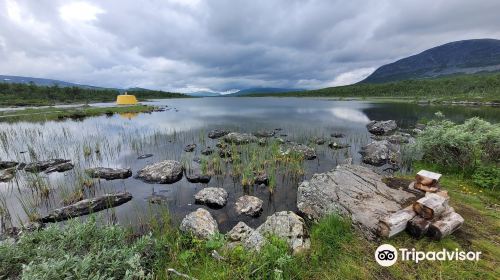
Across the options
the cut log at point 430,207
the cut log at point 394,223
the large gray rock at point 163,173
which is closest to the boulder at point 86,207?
the large gray rock at point 163,173

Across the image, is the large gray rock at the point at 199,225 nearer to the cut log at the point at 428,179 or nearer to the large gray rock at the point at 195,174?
the large gray rock at the point at 195,174

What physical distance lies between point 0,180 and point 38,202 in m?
5.63

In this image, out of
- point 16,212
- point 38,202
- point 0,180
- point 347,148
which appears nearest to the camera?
point 16,212

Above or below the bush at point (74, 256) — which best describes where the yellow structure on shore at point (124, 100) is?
above

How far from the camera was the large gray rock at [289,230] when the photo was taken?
22.5 feet

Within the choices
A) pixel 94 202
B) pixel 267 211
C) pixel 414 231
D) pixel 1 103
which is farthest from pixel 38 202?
pixel 1 103

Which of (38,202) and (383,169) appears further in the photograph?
(383,169)

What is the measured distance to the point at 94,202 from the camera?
10.7 meters

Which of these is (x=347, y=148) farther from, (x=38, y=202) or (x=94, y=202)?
(x=38, y=202)

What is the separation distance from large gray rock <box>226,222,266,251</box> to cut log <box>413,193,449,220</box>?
4959mm

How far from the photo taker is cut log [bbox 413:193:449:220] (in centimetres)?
648

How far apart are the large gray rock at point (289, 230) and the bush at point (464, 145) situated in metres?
10.9

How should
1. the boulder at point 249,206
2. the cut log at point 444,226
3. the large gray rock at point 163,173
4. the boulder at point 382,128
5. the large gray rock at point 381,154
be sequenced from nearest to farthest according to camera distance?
the cut log at point 444,226 → the boulder at point 249,206 → the large gray rock at point 163,173 → the large gray rock at point 381,154 → the boulder at point 382,128

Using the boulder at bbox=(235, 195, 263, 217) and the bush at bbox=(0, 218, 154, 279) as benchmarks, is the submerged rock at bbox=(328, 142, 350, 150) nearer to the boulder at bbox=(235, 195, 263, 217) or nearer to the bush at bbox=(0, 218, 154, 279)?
the boulder at bbox=(235, 195, 263, 217)
